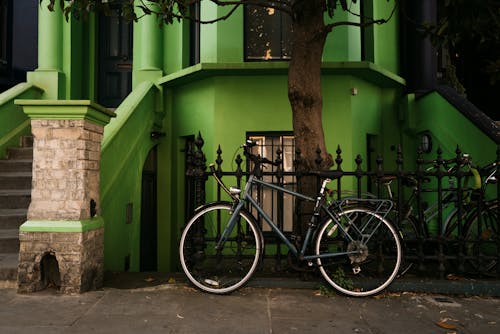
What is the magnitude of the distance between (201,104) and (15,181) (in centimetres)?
342

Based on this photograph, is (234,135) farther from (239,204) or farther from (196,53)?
(239,204)

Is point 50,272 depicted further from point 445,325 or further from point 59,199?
point 445,325

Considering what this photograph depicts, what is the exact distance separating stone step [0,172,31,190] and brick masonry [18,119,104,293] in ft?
7.35

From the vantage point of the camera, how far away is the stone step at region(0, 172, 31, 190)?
6188 mm

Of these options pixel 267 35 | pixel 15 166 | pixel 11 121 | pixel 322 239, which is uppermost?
pixel 267 35

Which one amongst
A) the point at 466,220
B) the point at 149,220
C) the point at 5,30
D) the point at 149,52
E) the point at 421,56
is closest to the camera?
the point at 466,220

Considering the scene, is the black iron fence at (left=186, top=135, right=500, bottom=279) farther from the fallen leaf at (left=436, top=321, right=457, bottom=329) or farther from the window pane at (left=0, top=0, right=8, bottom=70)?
the window pane at (left=0, top=0, right=8, bottom=70)

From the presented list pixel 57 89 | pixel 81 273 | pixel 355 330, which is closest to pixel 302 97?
pixel 355 330

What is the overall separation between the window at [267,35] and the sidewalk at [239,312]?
497cm

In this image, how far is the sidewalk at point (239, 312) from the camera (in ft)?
11.2

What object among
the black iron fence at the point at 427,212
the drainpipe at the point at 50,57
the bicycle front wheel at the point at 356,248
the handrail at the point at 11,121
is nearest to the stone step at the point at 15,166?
the handrail at the point at 11,121

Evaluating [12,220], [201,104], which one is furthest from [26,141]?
[201,104]

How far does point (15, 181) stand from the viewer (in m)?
6.21

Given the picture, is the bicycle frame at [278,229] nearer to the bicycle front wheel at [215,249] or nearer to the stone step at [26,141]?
the bicycle front wheel at [215,249]
